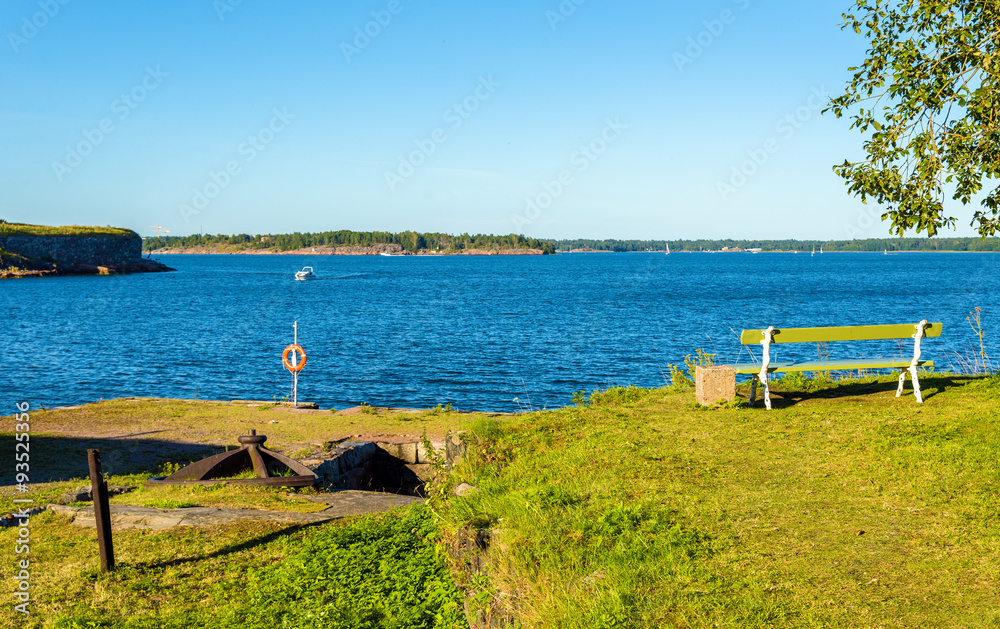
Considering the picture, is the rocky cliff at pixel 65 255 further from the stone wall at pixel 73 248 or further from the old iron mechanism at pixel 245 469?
the old iron mechanism at pixel 245 469

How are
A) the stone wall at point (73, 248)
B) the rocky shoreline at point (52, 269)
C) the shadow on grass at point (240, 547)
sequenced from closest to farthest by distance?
the shadow on grass at point (240, 547) < the rocky shoreline at point (52, 269) < the stone wall at point (73, 248)

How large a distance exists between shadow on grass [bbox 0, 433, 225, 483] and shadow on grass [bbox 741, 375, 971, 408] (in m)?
9.79

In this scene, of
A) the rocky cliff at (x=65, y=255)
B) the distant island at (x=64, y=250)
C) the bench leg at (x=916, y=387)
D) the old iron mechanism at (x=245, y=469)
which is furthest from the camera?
the distant island at (x=64, y=250)

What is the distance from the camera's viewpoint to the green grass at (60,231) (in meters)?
124

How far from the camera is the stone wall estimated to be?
124938 millimetres

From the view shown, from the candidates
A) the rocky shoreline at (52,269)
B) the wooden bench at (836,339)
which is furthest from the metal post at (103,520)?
the rocky shoreline at (52,269)

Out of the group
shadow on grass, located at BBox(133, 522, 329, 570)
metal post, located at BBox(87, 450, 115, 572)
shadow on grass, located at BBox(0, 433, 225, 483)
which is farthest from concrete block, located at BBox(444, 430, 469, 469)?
shadow on grass, located at BBox(0, 433, 225, 483)

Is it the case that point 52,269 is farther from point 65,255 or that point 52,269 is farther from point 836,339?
point 836,339

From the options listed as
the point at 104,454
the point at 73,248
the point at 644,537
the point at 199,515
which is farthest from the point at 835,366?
the point at 73,248

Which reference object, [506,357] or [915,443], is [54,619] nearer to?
[915,443]

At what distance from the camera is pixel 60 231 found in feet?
432

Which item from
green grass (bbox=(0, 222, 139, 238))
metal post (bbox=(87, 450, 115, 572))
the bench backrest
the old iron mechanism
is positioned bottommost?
the old iron mechanism

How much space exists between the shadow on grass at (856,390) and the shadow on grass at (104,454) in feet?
32.1

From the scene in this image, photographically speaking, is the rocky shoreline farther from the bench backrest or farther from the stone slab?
the bench backrest
